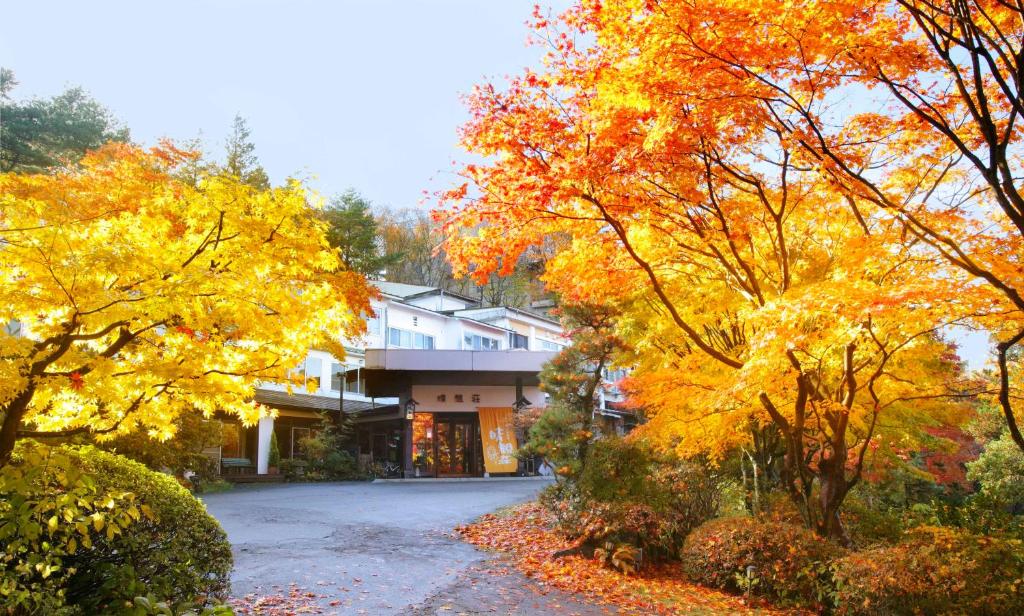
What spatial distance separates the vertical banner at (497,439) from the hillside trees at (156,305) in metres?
21.6

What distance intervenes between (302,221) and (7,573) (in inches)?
127

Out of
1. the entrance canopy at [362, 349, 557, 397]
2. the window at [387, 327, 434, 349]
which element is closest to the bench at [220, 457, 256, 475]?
the entrance canopy at [362, 349, 557, 397]

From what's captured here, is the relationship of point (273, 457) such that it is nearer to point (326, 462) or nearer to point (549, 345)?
point (326, 462)

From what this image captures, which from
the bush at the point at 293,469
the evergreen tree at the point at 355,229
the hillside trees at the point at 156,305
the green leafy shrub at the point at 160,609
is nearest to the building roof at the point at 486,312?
the evergreen tree at the point at 355,229

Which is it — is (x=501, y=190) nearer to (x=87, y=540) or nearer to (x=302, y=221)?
(x=302, y=221)

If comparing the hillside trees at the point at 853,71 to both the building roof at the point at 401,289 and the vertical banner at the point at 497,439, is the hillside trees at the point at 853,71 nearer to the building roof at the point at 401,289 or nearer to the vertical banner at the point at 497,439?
the vertical banner at the point at 497,439

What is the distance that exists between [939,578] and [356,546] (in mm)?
7445

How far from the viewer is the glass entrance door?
90.2 ft

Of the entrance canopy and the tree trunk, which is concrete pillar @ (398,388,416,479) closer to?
the entrance canopy

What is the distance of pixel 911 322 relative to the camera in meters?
6.96

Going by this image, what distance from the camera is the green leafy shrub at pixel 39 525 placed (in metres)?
3.87

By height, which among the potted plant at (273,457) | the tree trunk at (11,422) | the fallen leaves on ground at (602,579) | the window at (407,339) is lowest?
the fallen leaves on ground at (602,579)

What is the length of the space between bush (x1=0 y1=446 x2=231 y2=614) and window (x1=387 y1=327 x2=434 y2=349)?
2432cm

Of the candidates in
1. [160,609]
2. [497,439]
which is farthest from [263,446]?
[160,609]
